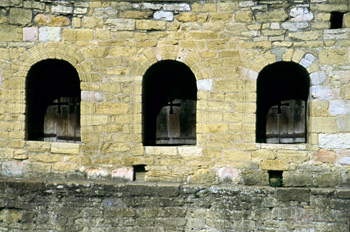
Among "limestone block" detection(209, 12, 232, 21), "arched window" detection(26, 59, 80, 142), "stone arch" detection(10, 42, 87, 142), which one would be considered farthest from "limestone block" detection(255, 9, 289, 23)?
"arched window" detection(26, 59, 80, 142)

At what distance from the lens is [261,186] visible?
6.20m

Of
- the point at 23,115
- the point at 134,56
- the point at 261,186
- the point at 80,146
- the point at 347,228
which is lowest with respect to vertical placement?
the point at 347,228

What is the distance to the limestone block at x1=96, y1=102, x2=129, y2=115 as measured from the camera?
6.43 m

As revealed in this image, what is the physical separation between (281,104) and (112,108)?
2.73 meters

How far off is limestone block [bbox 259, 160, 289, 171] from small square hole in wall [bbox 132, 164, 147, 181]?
1.84 meters

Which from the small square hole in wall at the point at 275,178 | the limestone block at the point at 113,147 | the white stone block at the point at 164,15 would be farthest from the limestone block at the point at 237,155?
the white stone block at the point at 164,15

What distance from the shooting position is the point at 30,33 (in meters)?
6.50

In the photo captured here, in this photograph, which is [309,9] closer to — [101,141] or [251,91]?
[251,91]

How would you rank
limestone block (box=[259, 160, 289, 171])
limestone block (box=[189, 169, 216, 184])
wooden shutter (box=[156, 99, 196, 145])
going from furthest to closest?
wooden shutter (box=[156, 99, 196, 145]), limestone block (box=[189, 169, 216, 184]), limestone block (box=[259, 160, 289, 171])

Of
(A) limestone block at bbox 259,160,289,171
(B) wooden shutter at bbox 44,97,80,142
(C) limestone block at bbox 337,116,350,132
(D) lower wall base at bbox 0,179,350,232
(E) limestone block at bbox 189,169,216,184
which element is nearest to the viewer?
(D) lower wall base at bbox 0,179,350,232

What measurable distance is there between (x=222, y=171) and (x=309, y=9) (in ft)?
9.27

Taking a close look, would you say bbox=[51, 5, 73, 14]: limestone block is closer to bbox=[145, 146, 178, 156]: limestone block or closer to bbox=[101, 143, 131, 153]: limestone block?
bbox=[101, 143, 131, 153]: limestone block

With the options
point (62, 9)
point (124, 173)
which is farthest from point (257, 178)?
point (62, 9)

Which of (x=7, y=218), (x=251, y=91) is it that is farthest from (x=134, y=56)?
(x=7, y=218)
